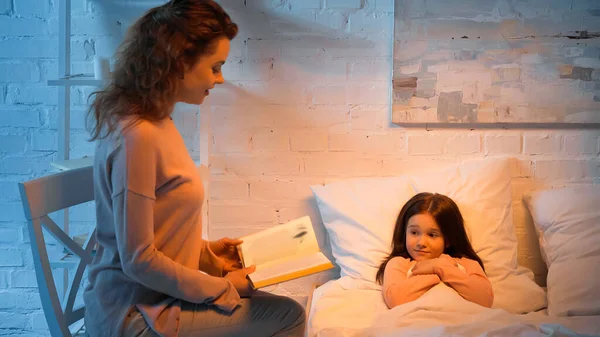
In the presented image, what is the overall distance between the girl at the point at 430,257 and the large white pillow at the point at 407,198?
0.19 ft

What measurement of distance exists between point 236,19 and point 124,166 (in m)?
1.16

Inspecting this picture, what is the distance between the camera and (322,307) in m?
2.15

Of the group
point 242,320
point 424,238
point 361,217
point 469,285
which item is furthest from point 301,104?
point 242,320

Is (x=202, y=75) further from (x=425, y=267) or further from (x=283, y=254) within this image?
(x=425, y=267)

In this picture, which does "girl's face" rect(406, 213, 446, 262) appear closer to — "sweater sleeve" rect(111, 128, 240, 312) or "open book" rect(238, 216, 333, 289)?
"open book" rect(238, 216, 333, 289)

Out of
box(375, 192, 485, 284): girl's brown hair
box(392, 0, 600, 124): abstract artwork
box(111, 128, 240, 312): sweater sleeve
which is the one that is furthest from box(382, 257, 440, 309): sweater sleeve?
box(111, 128, 240, 312): sweater sleeve

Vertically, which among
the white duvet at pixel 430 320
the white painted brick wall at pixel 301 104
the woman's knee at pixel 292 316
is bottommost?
the white duvet at pixel 430 320

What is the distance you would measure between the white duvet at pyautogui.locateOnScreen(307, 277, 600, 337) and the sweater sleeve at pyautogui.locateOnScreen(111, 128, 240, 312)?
61 cm

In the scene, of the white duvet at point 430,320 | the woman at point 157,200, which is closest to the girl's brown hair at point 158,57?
the woman at point 157,200

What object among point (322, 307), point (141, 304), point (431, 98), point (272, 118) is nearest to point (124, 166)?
point (141, 304)

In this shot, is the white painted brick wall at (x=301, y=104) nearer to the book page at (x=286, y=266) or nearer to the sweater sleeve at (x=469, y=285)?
the sweater sleeve at (x=469, y=285)

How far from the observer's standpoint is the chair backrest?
1.59m

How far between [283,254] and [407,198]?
0.85 metres

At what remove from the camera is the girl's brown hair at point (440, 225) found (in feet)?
7.31
